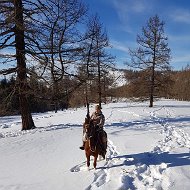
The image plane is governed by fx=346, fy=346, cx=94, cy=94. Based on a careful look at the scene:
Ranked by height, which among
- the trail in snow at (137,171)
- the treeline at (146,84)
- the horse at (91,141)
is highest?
the treeline at (146,84)

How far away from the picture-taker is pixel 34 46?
1966cm

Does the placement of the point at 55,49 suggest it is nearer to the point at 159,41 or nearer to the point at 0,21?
the point at 0,21

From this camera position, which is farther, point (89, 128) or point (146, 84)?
point (146, 84)

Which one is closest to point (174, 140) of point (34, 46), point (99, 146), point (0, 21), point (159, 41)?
point (99, 146)

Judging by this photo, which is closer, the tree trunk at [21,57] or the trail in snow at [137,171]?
the trail in snow at [137,171]

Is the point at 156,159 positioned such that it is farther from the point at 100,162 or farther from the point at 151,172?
the point at 100,162

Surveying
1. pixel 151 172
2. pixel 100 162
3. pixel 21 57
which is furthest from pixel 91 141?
pixel 21 57

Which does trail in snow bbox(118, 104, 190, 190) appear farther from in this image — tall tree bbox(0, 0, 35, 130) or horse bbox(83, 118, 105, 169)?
tall tree bbox(0, 0, 35, 130)

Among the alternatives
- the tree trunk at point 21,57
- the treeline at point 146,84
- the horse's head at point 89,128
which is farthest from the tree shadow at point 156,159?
the treeline at point 146,84

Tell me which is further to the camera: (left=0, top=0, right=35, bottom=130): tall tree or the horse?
(left=0, top=0, right=35, bottom=130): tall tree

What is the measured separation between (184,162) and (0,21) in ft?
40.8

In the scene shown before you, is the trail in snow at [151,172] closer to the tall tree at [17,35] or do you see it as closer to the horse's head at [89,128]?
the horse's head at [89,128]

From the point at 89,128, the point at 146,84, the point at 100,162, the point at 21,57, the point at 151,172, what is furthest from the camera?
the point at 146,84

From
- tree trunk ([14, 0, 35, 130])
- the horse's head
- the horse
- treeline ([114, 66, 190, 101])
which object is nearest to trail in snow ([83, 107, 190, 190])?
the horse
